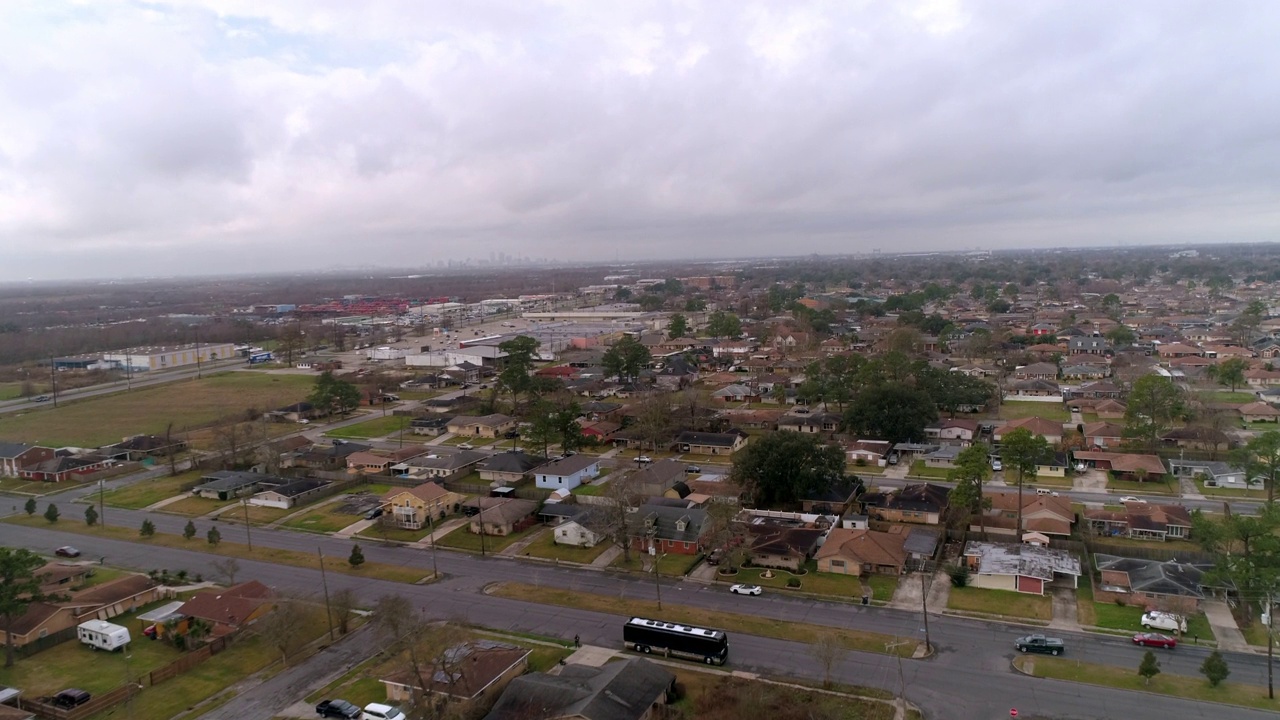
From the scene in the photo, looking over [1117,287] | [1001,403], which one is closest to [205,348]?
[1001,403]

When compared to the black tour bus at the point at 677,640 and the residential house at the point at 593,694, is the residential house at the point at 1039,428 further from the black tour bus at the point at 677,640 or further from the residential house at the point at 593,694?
the residential house at the point at 593,694

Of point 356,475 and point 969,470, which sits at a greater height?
point 969,470

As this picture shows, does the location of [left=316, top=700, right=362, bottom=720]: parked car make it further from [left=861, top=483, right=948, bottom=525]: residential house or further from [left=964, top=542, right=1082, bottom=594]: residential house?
[left=861, top=483, right=948, bottom=525]: residential house

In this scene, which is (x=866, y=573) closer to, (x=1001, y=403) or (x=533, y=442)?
(x=533, y=442)

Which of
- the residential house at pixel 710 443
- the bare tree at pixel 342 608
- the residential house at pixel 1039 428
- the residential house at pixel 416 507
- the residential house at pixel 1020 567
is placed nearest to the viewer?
the bare tree at pixel 342 608

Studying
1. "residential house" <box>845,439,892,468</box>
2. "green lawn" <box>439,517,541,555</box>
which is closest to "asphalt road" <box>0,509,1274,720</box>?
"green lawn" <box>439,517,541,555</box>

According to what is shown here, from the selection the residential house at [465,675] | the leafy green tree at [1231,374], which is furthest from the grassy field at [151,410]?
the leafy green tree at [1231,374]

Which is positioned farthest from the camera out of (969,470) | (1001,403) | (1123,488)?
(1001,403)
